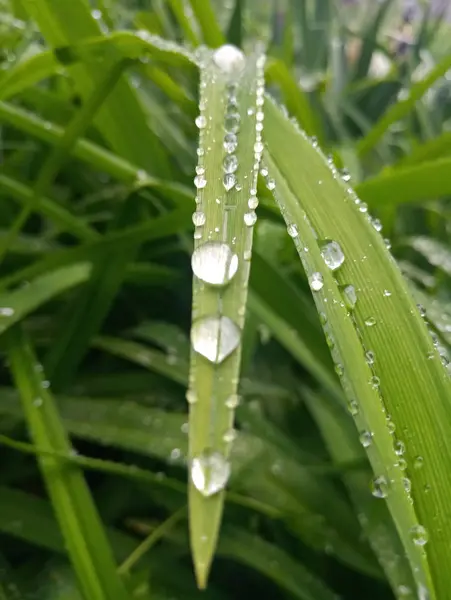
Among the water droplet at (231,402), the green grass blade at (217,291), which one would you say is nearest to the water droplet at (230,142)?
the green grass blade at (217,291)

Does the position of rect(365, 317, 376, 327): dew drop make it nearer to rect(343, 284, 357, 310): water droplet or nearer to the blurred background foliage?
rect(343, 284, 357, 310): water droplet

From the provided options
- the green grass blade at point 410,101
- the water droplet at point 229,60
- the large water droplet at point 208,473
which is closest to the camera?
the large water droplet at point 208,473

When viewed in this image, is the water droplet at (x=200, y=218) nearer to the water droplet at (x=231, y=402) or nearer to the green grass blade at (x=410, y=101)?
the water droplet at (x=231, y=402)

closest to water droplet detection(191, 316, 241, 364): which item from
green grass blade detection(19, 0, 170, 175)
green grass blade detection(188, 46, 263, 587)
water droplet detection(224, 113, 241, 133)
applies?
green grass blade detection(188, 46, 263, 587)

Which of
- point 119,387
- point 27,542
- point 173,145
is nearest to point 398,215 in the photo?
point 173,145

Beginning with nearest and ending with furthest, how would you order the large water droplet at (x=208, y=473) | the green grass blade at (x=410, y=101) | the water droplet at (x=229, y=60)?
the large water droplet at (x=208, y=473) → the water droplet at (x=229, y=60) → the green grass blade at (x=410, y=101)

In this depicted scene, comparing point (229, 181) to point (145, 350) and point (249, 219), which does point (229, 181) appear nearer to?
point (249, 219)

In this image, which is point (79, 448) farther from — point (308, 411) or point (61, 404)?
point (308, 411)

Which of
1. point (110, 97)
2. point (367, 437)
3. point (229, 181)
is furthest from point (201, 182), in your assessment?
point (110, 97)
